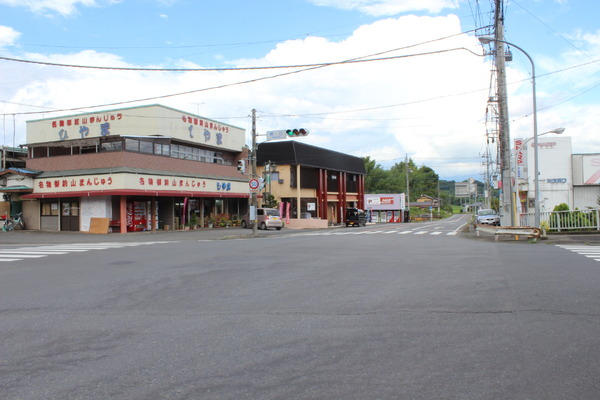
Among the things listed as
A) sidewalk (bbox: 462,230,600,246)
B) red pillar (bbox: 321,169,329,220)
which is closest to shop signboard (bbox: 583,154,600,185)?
sidewalk (bbox: 462,230,600,246)

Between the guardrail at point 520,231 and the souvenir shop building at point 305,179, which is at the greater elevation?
the souvenir shop building at point 305,179

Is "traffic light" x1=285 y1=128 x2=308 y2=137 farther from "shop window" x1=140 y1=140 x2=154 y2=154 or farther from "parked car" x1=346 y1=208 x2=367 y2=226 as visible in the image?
"parked car" x1=346 y1=208 x2=367 y2=226

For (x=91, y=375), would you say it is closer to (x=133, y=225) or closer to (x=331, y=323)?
(x=331, y=323)

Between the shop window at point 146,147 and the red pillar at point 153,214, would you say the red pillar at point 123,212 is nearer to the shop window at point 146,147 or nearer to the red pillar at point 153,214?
the red pillar at point 153,214

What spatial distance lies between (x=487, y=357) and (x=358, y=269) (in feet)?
20.0

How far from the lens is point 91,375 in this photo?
4.32 metres

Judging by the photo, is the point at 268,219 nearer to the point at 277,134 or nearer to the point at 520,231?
the point at 277,134

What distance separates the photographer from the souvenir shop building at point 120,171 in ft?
91.1

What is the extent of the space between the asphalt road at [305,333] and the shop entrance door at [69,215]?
2009 centimetres

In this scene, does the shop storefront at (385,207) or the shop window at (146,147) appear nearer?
the shop window at (146,147)

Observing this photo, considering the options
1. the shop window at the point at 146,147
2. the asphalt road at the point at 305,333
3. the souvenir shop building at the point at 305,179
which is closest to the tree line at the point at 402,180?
the souvenir shop building at the point at 305,179

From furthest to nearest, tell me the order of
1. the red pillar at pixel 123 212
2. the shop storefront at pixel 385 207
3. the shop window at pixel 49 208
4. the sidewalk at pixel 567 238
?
the shop storefront at pixel 385 207, the shop window at pixel 49 208, the red pillar at pixel 123 212, the sidewalk at pixel 567 238

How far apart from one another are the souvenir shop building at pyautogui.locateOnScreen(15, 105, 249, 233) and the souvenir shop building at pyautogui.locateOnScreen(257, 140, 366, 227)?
8099 mm

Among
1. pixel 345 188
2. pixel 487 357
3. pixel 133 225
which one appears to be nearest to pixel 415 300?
pixel 487 357
